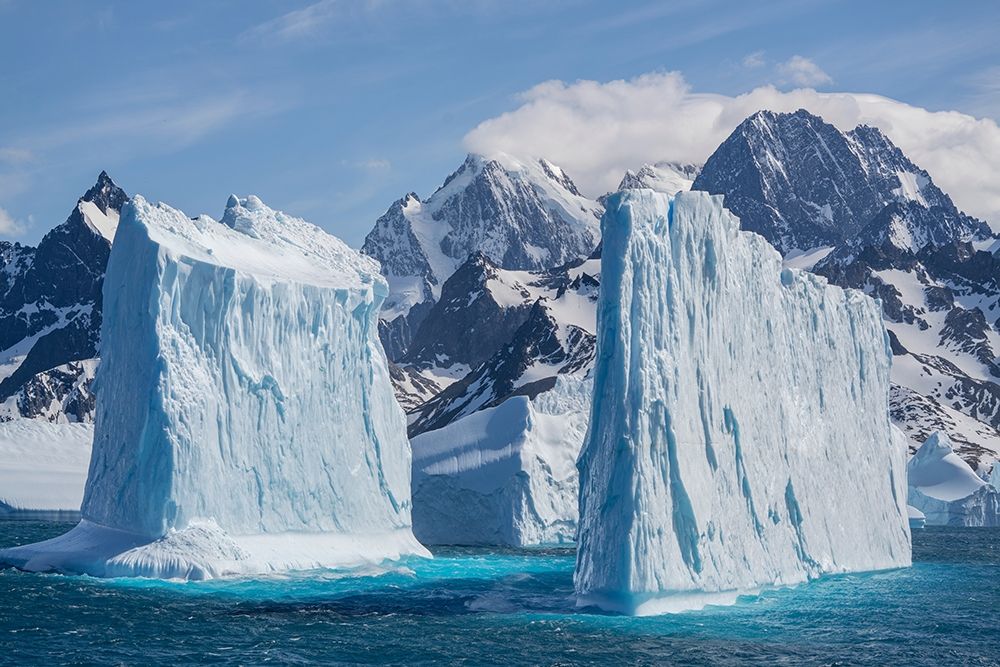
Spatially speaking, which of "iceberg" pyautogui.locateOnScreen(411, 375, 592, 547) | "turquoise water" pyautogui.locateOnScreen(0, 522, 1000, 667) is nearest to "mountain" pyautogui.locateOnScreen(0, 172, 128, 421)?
"iceberg" pyautogui.locateOnScreen(411, 375, 592, 547)

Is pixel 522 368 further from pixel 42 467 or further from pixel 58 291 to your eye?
pixel 42 467

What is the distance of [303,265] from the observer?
42781mm

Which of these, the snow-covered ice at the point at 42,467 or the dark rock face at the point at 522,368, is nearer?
the snow-covered ice at the point at 42,467

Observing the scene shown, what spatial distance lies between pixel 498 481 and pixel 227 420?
14.4 metres

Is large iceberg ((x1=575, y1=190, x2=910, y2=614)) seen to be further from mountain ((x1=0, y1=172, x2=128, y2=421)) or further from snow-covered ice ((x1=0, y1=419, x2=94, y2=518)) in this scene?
mountain ((x1=0, y1=172, x2=128, y2=421))

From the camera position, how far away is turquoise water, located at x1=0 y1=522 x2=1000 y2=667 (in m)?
23.1

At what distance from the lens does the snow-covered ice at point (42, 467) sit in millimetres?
70625

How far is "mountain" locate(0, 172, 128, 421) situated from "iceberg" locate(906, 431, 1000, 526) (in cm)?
11239

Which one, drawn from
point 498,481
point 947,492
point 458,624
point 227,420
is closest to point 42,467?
point 498,481

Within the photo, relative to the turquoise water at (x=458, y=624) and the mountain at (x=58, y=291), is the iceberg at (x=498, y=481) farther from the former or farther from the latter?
the mountain at (x=58, y=291)

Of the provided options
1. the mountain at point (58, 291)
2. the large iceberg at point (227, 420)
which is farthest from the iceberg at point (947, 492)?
the mountain at point (58, 291)

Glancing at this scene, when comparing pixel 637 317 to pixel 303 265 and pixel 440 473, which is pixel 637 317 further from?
pixel 440 473

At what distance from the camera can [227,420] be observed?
3628 cm

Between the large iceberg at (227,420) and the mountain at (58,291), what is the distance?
128 metres
